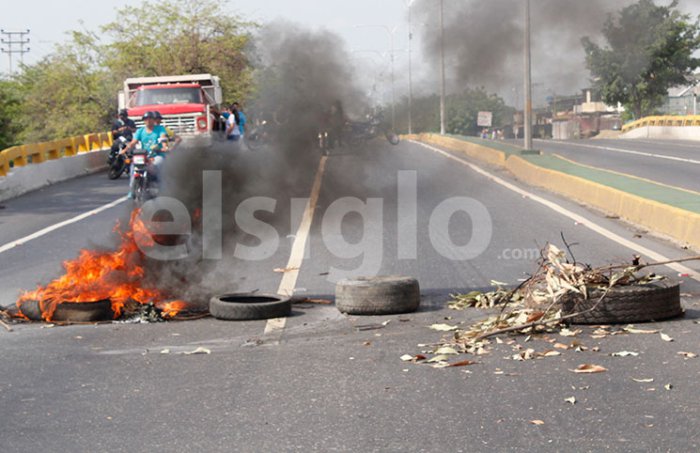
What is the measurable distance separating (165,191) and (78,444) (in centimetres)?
941

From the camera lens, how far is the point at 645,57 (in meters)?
70.6

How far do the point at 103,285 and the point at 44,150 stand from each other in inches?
926

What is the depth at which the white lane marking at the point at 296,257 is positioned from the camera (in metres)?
9.64

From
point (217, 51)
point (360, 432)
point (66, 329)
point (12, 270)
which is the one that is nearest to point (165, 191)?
point (12, 270)

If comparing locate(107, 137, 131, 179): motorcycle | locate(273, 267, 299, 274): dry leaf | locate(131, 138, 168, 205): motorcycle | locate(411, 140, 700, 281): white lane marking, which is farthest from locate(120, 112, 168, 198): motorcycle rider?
locate(107, 137, 131, 179): motorcycle

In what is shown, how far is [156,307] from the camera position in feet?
33.6

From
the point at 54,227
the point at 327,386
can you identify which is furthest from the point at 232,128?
the point at 327,386

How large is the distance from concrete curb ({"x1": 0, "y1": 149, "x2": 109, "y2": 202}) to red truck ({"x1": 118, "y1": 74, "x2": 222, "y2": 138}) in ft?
8.18

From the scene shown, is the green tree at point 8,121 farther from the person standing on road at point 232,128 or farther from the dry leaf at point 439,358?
the dry leaf at point 439,358

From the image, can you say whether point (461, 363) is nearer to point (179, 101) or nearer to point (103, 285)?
point (103, 285)

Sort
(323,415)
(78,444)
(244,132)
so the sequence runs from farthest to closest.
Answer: (244,132) < (323,415) < (78,444)

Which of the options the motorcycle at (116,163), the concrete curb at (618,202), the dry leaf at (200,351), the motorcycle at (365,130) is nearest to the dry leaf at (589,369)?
the dry leaf at (200,351)

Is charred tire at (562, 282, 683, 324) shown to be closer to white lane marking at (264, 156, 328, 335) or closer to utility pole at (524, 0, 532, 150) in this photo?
white lane marking at (264, 156, 328, 335)

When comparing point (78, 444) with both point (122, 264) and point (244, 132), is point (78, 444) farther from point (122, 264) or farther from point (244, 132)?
point (244, 132)
